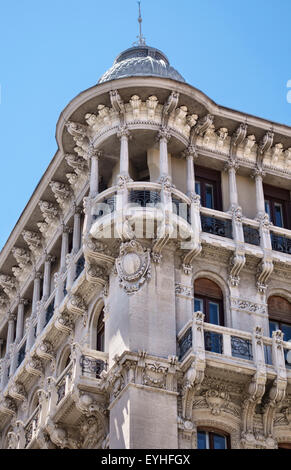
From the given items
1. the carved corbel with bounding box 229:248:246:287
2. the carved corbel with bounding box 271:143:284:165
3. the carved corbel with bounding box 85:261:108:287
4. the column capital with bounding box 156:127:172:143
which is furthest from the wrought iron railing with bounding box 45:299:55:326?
the carved corbel with bounding box 271:143:284:165

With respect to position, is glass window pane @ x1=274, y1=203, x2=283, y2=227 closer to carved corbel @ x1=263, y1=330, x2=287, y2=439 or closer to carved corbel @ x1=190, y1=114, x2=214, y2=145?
carved corbel @ x1=190, y1=114, x2=214, y2=145

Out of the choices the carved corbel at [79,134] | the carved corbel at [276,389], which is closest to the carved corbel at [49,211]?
the carved corbel at [79,134]

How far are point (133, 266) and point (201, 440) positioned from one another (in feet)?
17.6

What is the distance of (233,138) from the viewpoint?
3744 cm

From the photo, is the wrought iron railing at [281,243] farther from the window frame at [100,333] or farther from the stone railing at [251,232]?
→ the window frame at [100,333]

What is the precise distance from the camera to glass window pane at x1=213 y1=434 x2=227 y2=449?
31.0 metres

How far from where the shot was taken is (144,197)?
112 feet

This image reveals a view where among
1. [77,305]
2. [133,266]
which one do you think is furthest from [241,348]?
[77,305]

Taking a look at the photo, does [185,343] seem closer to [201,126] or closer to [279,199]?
[201,126]

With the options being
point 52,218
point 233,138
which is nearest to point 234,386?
point 233,138

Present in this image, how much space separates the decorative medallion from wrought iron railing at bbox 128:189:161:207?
1438mm

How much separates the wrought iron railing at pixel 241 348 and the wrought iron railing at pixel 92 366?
362cm

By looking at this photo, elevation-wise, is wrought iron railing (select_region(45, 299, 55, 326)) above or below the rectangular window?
below
